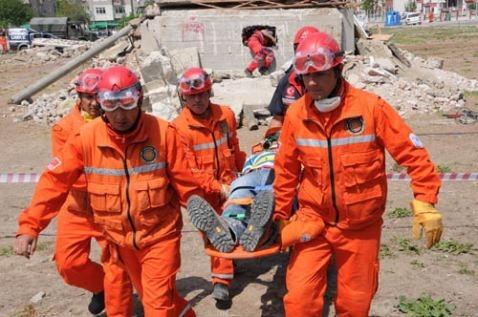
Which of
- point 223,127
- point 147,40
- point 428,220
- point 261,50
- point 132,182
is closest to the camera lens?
point 428,220

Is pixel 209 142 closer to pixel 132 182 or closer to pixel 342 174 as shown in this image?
pixel 132 182

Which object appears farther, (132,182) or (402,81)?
(402,81)

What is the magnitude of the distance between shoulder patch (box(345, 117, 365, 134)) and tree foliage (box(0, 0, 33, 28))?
62500 mm

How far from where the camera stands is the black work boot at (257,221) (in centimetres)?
361

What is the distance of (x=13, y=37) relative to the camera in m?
43.4

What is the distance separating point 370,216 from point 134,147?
60.1 inches

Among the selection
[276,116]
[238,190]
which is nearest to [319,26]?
[276,116]

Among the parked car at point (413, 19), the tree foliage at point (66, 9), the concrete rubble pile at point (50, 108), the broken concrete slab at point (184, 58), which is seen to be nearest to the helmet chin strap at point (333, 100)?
the broken concrete slab at point (184, 58)

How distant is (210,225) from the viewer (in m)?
3.65

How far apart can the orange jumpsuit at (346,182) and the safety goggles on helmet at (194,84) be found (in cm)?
127

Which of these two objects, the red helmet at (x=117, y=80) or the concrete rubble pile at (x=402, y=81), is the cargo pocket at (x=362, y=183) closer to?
the red helmet at (x=117, y=80)

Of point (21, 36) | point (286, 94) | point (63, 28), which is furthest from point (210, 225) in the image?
point (21, 36)

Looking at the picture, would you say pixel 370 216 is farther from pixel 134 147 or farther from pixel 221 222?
pixel 134 147

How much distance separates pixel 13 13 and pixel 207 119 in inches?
2503
